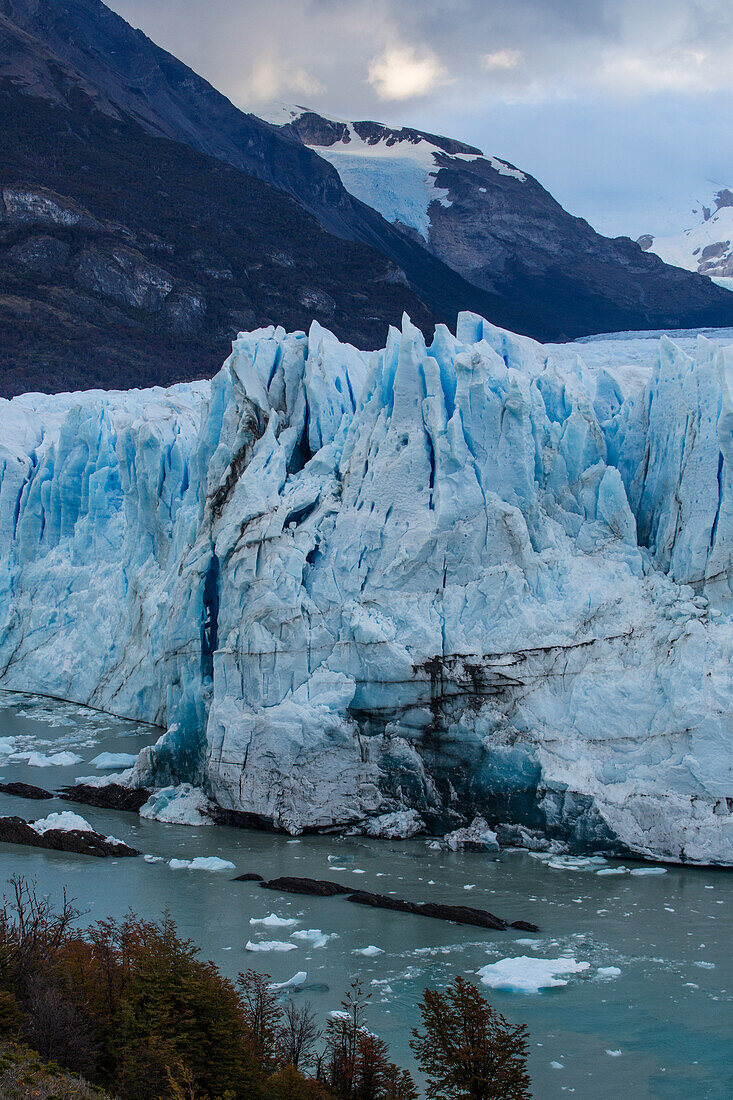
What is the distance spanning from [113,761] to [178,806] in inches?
110

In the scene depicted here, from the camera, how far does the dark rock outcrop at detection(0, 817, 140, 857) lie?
1291 centimetres

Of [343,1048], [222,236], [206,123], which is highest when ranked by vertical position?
[206,123]

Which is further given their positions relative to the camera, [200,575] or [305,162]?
[305,162]

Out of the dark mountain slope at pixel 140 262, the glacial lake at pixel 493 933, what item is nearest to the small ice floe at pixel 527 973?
the glacial lake at pixel 493 933

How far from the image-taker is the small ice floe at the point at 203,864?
12.4 m

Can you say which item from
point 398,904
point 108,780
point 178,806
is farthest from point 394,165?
point 398,904

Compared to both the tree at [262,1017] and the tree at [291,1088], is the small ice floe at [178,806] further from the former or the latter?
the tree at [291,1088]

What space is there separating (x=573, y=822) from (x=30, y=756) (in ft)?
30.1

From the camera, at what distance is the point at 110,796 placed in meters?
15.1

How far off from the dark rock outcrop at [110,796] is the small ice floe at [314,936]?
16.2 ft

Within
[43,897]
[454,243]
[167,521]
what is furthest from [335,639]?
[454,243]

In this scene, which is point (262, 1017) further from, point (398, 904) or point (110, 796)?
point (110, 796)

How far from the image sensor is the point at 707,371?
47.1 feet

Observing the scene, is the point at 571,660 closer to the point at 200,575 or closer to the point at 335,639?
the point at 335,639
